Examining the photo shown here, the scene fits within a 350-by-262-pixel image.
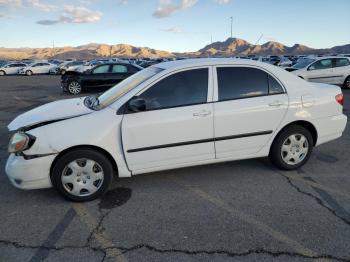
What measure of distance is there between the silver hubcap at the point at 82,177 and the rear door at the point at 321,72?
12438mm

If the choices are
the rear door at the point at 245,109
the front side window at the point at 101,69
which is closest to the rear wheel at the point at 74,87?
the front side window at the point at 101,69

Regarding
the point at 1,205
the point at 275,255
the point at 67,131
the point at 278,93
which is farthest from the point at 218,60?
the point at 1,205

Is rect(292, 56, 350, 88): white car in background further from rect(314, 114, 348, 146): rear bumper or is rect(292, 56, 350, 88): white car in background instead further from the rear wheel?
rect(314, 114, 348, 146): rear bumper

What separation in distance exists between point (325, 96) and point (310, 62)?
1094cm

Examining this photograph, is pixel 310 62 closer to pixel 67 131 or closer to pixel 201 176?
pixel 201 176

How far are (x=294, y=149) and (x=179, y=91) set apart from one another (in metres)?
1.93

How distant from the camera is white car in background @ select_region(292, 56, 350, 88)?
14.2m

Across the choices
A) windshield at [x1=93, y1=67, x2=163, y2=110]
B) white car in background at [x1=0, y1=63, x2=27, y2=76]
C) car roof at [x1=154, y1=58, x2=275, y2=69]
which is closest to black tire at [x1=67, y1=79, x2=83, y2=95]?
windshield at [x1=93, y1=67, x2=163, y2=110]

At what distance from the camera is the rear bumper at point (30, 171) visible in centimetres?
379

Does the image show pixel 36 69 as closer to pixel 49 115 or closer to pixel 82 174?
pixel 49 115

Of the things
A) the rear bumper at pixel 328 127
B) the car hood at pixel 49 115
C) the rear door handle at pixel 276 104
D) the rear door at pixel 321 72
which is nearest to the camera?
the car hood at pixel 49 115

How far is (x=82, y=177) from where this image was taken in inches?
157

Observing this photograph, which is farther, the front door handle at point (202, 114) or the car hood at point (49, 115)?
the front door handle at point (202, 114)

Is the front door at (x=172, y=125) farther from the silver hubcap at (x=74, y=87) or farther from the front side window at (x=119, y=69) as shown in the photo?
the silver hubcap at (x=74, y=87)
